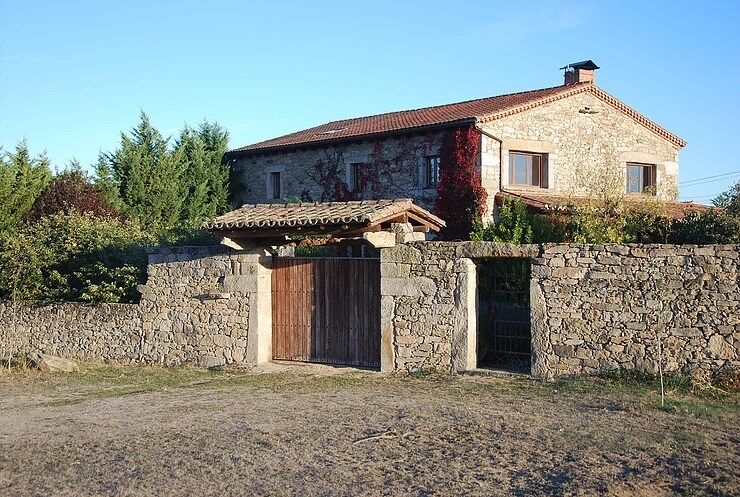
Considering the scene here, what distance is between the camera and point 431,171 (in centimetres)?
2086

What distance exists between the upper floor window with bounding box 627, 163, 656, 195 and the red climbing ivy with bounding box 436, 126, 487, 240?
18.4ft

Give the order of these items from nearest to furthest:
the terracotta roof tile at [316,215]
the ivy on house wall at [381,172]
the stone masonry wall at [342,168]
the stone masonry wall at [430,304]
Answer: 1. the stone masonry wall at [430,304]
2. the terracotta roof tile at [316,215]
3. the stone masonry wall at [342,168]
4. the ivy on house wall at [381,172]

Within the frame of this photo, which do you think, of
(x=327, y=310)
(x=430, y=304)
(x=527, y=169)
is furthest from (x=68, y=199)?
(x=430, y=304)

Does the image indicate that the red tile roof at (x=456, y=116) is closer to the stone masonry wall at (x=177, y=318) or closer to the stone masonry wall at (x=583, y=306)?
the stone masonry wall at (x=583, y=306)

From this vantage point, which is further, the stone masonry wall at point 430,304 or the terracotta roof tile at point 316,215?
the terracotta roof tile at point 316,215

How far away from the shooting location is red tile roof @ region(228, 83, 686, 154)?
66.2 ft

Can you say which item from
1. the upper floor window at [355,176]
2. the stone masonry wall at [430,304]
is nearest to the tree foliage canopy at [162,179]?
the upper floor window at [355,176]

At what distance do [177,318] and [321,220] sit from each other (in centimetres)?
366

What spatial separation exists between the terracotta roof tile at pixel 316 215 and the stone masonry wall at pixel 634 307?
2497mm

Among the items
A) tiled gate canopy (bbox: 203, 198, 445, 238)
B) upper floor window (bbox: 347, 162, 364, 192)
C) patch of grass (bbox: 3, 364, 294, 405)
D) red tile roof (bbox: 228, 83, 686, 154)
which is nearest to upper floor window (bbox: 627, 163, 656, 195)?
red tile roof (bbox: 228, 83, 686, 154)

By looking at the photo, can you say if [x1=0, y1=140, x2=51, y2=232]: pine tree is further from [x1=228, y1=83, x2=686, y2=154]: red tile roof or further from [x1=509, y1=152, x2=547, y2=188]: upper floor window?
[x1=509, y1=152, x2=547, y2=188]: upper floor window

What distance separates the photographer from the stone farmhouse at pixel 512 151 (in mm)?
20203

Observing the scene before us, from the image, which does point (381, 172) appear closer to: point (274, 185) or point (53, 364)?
point (274, 185)

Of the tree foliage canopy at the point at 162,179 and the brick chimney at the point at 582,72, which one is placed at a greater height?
the brick chimney at the point at 582,72
